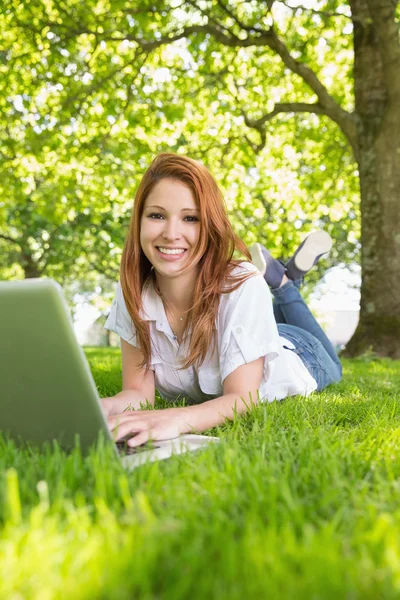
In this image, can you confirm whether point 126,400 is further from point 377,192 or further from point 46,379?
point 377,192

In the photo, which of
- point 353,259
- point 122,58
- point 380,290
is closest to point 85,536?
point 380,290

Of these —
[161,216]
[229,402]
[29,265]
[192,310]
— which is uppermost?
[161,216]

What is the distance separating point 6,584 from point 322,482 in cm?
90

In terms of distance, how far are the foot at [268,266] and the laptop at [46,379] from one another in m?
2.51

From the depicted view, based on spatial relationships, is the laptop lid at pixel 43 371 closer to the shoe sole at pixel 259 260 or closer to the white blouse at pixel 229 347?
the white blouse at pixel 229 347

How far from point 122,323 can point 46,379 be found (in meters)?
1.67

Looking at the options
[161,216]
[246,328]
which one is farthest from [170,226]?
[246,328]

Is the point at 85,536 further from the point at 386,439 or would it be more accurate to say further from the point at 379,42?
the point at 379,42

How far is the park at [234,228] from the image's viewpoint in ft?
3.55

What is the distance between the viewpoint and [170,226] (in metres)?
2.95

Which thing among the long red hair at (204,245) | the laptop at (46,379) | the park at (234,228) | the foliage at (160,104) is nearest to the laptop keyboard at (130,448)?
the laptop at (46,379)

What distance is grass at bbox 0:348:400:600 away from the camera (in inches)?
39.6

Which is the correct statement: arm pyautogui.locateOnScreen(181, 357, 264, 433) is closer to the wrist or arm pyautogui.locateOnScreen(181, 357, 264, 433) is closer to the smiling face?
the wrist

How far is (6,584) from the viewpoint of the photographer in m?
0.98
